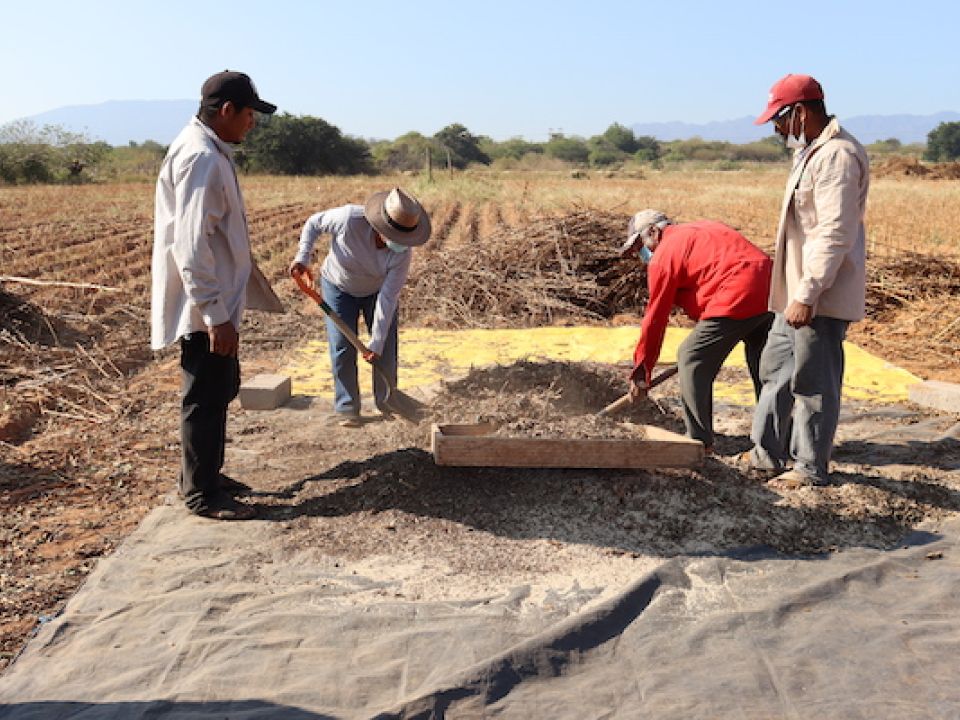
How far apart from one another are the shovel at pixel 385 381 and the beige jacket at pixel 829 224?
207 centimetres

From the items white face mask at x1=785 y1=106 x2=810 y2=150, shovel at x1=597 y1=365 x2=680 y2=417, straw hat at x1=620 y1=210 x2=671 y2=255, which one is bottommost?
shovel at x1=597 y1=365 x2=680 y2=417

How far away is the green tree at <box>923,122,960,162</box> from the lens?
68812 mm

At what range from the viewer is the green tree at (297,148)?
42.4m

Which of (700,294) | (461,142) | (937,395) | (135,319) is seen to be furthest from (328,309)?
(461,142)

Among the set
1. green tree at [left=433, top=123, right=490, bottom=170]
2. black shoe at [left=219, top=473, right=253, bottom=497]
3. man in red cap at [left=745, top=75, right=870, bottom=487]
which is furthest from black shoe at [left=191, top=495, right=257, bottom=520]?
green tree at [left=433, top=123, right=490, bottom=170]

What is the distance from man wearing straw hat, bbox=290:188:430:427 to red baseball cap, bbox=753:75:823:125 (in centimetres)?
167

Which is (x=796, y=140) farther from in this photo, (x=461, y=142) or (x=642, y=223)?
(x=461, y=142)

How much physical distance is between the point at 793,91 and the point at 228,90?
7.32ft

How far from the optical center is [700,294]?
4.08 m

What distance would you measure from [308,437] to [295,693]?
2397mm

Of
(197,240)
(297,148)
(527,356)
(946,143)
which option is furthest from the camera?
(946,143)

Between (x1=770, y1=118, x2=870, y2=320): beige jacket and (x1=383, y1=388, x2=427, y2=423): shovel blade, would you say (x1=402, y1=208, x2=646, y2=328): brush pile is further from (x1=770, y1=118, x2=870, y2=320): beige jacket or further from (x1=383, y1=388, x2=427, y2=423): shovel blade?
(x1=770, y1=118, x2=870, y2=320): beige jacket

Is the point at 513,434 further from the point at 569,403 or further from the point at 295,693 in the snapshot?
the point at 295,693

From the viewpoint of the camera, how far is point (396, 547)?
11.1 ft
